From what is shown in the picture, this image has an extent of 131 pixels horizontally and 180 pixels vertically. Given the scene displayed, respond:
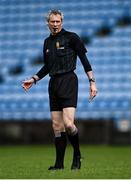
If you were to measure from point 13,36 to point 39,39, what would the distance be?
31.2 inches

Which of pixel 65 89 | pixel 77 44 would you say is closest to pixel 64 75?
pixel 65 89

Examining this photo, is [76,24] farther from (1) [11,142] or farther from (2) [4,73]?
(1) [11,142]

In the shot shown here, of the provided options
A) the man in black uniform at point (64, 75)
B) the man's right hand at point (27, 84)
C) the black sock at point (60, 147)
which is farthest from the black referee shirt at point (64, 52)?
the black sock at point (60, 147)

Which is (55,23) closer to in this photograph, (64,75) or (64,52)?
(64,52)

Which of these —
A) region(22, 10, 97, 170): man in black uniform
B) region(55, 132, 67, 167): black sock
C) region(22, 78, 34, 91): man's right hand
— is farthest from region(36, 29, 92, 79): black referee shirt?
region(55, 132, 67, 167): black sock

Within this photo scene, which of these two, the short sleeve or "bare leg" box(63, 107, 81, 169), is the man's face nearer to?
the short sleeve

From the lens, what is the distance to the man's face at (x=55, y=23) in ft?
22.6

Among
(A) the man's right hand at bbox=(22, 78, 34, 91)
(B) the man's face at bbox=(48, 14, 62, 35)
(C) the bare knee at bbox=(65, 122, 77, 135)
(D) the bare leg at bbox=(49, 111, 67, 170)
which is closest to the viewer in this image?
(B) the man's face at bbox=(48, 14, 62, 35)

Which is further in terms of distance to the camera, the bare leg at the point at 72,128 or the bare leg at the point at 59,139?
the bare leg at the point at 59,139

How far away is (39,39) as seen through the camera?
2033 centimetres

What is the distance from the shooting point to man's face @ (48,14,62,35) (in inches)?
271

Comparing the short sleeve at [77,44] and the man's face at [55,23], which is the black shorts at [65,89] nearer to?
the short sleeve at [77,44]

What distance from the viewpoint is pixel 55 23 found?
691 centimetres

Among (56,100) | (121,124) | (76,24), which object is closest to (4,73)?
(76,24)
